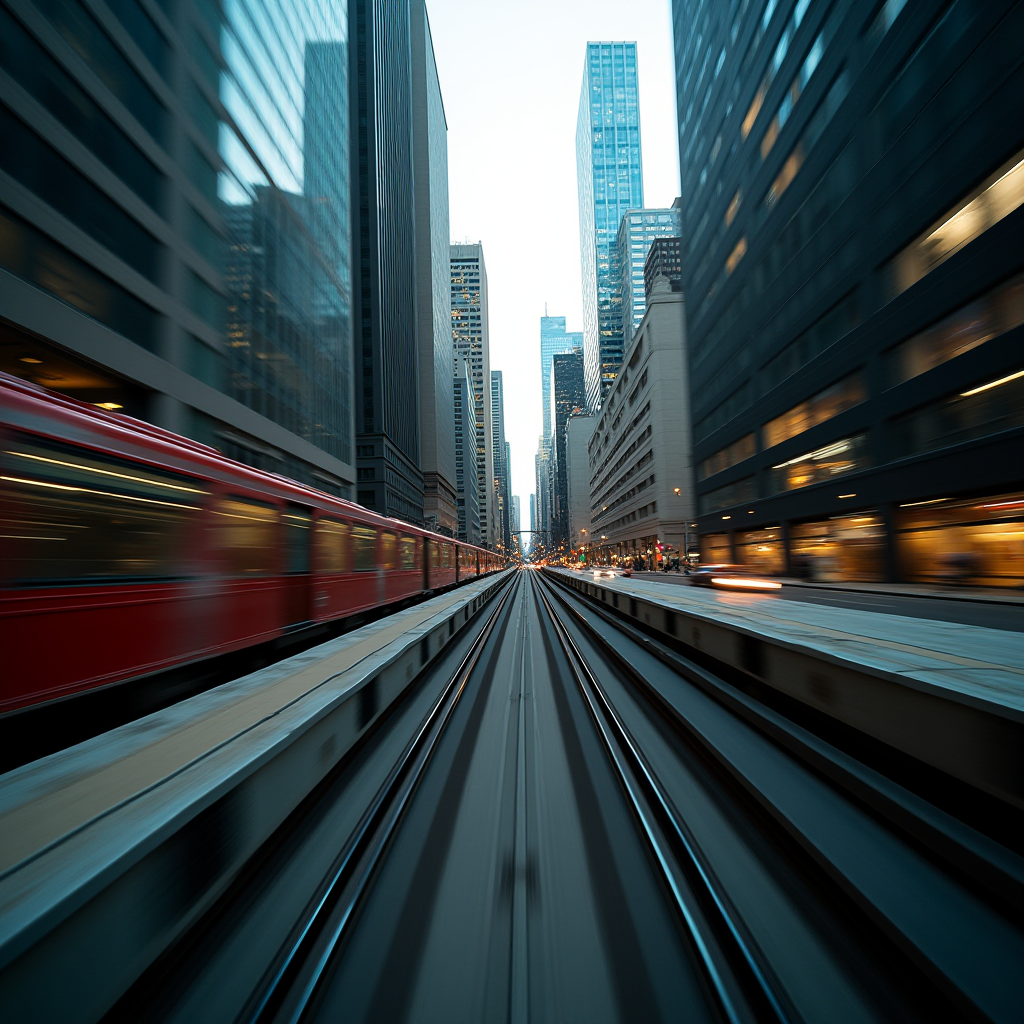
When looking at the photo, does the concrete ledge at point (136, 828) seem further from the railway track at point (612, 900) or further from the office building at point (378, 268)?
the office building at point (378, 268)

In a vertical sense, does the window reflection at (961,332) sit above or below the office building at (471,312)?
below

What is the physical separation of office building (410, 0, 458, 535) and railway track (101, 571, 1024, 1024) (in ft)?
250

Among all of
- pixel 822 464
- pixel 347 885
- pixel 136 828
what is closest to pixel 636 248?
pixel 822 464

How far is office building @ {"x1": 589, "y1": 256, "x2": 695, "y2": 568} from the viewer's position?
53844mm

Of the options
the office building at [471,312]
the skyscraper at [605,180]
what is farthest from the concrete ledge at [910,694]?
the office building at [471,312]

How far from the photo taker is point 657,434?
2142 inches

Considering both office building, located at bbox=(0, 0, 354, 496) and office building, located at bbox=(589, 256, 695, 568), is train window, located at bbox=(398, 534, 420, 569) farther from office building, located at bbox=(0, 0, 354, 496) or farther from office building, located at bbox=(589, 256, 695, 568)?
office building, located at bbox=(589, 256, 695, 568)

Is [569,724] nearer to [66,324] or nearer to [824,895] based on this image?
[824,895]

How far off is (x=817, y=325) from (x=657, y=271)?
71532 millimetres

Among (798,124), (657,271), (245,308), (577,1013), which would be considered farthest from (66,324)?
(657,271)

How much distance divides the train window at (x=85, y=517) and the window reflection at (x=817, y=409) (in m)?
27.7

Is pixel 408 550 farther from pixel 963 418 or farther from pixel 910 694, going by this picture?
pixel 963 418

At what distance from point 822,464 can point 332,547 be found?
26452mm

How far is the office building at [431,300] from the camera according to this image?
289ft
